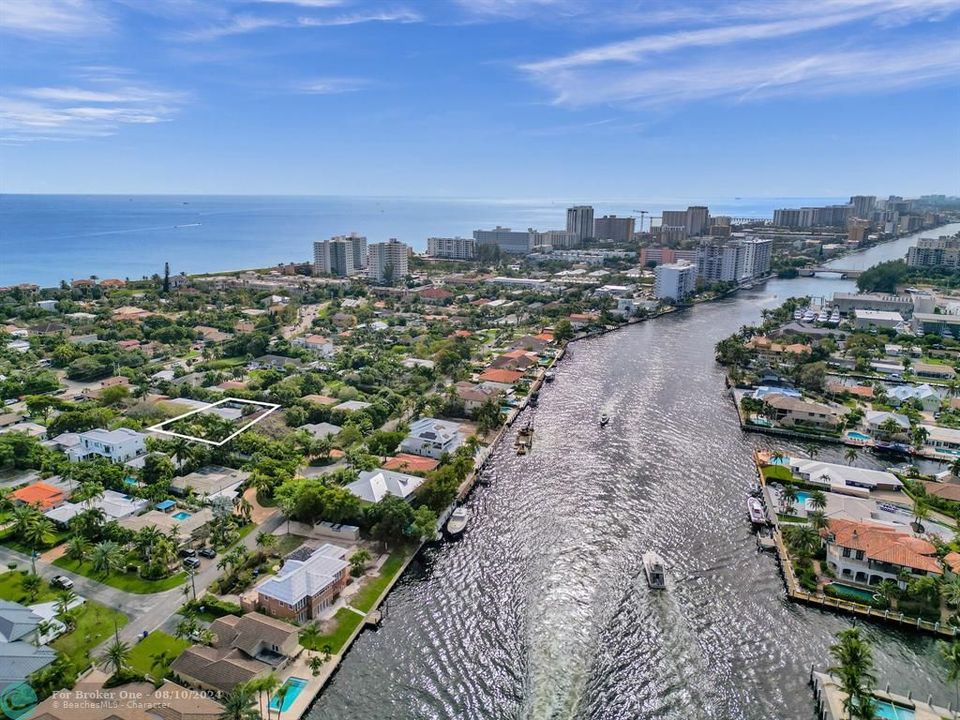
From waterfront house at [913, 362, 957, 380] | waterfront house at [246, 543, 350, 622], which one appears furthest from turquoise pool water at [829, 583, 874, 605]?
waterfront house at [913, 362, 957, 380]

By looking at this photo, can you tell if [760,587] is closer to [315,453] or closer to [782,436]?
[782,436]

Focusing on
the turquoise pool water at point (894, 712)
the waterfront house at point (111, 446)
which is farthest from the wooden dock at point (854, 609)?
the waterfront house at point (111, 446)

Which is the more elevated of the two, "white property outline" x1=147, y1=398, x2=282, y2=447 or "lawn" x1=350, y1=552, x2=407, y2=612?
"white property outline" x1=147, y1=398, x2=282, y2=447

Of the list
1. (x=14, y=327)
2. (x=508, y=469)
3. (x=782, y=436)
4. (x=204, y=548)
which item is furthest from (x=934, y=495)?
(x=14, y=327)

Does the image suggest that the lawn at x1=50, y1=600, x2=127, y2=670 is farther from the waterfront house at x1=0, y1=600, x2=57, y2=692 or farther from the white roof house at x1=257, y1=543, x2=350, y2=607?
the white roof house at x1=257, y1=543, x2=350, y2=607

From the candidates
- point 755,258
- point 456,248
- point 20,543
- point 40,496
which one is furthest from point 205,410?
point 755,258

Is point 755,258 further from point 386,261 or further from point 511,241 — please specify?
point 386,261
